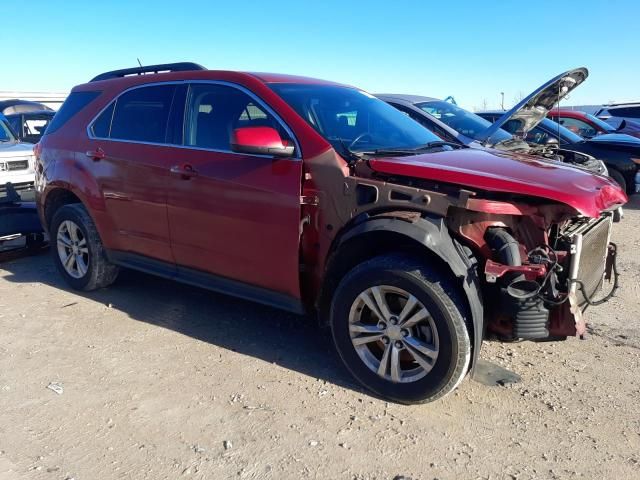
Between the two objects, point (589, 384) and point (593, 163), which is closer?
point (589, 384)

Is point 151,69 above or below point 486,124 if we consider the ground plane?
above

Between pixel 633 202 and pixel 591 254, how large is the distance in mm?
7849

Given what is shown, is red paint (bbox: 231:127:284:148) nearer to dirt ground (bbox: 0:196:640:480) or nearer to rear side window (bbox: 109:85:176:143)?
rear side window (bbox: 109:85:176:143)

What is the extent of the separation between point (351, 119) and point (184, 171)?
4.25ft

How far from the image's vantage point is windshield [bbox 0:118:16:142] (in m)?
9.16

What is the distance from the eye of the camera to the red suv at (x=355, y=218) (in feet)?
10.4

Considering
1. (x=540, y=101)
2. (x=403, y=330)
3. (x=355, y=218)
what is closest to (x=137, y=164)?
(x=355, y=218)

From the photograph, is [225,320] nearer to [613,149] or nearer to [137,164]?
[137,164]

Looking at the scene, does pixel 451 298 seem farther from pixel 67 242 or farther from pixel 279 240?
pixel 67 242

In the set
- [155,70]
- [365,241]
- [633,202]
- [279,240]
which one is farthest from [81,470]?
[633,202]

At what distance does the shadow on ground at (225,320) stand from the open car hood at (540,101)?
300 cm

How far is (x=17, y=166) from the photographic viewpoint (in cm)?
822

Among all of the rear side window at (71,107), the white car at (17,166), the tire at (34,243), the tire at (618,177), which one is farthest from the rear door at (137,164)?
the tire at (618,177)

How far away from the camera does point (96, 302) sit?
5.18 meters
